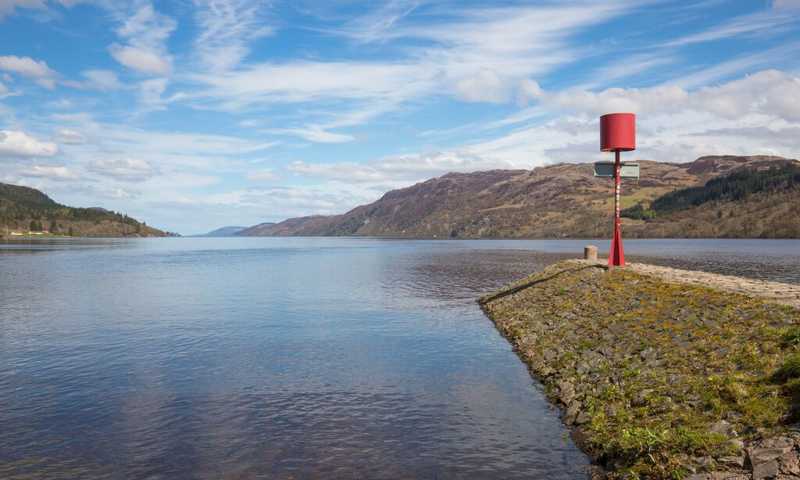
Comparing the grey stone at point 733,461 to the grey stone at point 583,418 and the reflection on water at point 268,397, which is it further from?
the grey stone at point 583,418

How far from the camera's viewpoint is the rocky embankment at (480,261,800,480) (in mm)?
12328

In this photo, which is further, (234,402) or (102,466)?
(234,402)

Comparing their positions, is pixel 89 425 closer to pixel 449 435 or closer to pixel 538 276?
pixel 449 435

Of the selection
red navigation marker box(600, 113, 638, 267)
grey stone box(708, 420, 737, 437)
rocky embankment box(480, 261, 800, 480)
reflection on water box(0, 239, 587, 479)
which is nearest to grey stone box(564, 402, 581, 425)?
rocky embankment box(480, 261, 800, 480)

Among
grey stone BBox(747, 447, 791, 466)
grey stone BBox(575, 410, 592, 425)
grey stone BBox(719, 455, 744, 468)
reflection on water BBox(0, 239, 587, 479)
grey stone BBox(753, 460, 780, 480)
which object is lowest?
reflection on water BBox(0, 239, 587, 479)

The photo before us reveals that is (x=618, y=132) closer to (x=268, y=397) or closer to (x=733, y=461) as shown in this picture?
(x=733, y=461)

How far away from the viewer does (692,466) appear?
12070 mm

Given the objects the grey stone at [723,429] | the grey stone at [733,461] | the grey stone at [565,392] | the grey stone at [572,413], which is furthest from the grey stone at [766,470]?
the grey stone at [565,392]

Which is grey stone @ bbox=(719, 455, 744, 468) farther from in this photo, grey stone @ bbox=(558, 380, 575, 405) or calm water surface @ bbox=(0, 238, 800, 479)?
grey stone @ bbox=(558, 380, 575, 405)

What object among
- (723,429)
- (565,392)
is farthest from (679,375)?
(565,392)

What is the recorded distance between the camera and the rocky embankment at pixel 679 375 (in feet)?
Answer: 40.4

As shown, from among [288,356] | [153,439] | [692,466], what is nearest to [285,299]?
[288,356]

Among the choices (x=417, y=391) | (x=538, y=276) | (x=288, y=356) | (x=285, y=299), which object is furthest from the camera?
(x=538, y=276)

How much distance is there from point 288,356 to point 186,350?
6.36m
